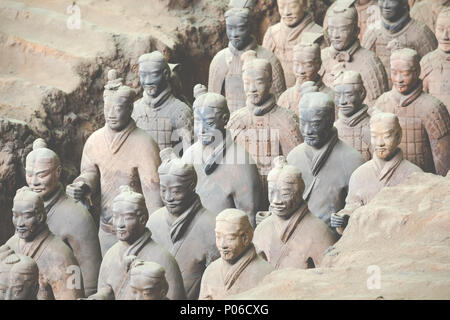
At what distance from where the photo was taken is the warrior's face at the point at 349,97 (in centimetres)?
1059

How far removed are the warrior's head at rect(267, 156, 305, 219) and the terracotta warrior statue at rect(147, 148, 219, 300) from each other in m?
0.51

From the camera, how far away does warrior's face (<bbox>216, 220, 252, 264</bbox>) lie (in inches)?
328

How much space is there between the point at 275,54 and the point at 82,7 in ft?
7.03

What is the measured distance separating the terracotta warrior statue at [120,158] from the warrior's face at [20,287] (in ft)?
7.13

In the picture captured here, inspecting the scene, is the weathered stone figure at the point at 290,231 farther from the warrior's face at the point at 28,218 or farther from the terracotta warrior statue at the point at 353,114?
the terracotta warrior statue at the point at 353,114

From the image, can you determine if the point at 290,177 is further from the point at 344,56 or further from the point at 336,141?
the point at 344,56

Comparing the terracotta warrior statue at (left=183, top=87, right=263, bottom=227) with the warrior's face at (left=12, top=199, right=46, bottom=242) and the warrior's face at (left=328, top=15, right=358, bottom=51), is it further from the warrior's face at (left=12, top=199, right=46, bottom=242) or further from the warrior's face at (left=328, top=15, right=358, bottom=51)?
the warrior's face at (left=328, top=15, right=358, bottom=51)

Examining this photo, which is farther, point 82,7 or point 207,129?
point 82,7

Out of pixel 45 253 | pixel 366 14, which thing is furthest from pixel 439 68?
pixel 45 253

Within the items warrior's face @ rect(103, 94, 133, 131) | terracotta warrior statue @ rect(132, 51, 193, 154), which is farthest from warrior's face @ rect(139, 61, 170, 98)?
warrior's face @ rect(103, 94, 133, 131)

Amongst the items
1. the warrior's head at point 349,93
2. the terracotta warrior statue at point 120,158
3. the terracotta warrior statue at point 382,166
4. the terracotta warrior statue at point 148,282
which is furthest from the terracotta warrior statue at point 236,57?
the terracotta warrior statue at point 148,282

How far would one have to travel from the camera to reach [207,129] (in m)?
9.98
